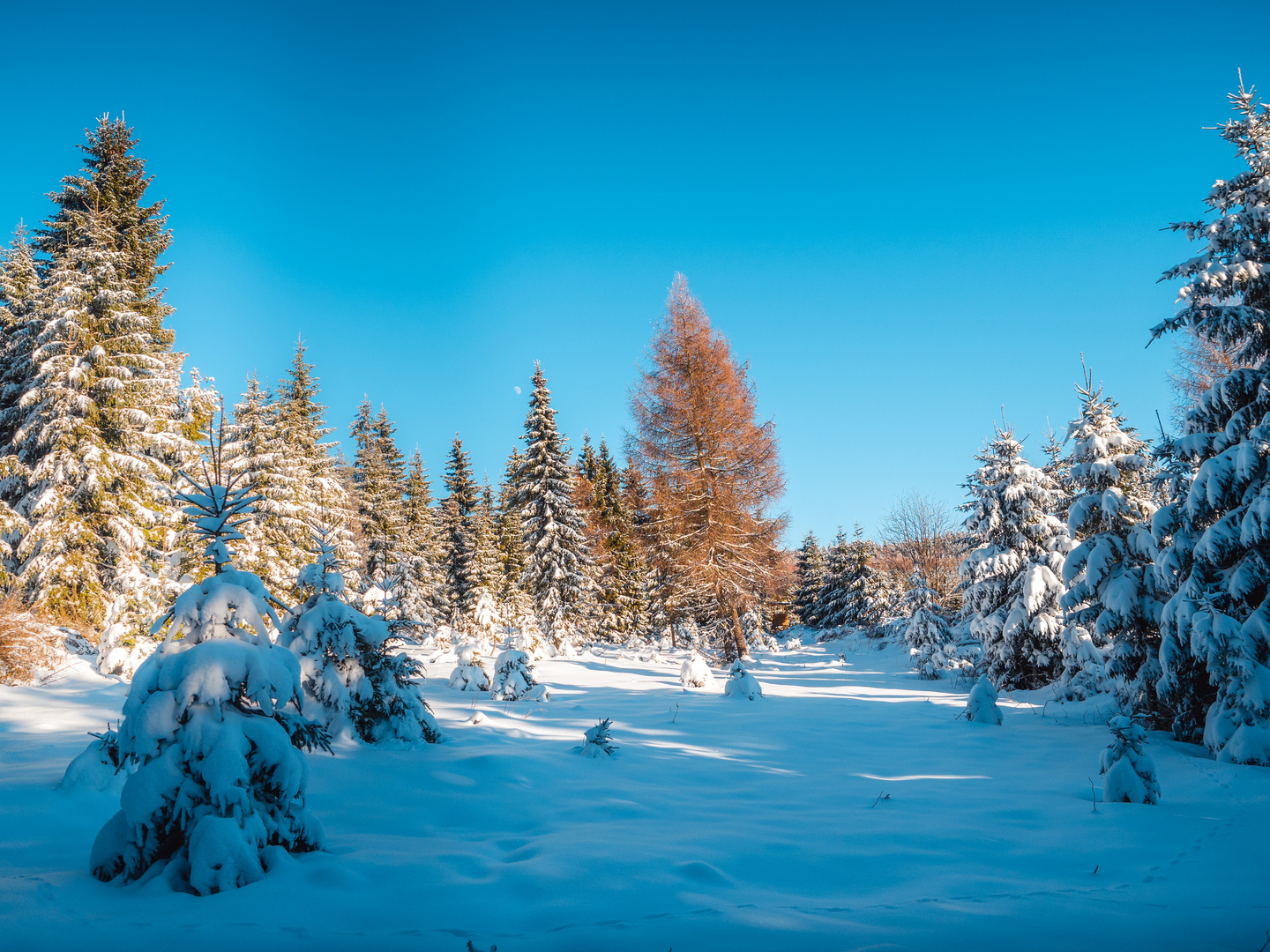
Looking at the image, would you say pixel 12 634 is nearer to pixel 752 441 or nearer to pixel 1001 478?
pixel 752 441

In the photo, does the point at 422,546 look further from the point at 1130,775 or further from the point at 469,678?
the point at 1130,775

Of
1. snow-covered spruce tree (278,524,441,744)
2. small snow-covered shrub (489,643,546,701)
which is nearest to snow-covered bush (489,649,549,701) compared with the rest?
small snow-covered shrub (489,643,546,701)

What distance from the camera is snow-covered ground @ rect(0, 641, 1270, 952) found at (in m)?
3.30

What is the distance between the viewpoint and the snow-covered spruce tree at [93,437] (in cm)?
1535

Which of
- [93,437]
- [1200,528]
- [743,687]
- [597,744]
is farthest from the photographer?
[93,437]

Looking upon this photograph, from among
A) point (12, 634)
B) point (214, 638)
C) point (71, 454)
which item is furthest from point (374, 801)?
point (71, 454)

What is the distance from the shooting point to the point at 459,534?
34000 mm

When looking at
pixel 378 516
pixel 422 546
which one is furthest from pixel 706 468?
pixel 422 546

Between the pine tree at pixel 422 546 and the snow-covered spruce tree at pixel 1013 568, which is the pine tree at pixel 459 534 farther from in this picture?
the snow-covered spruce tree at pixel 1013 568

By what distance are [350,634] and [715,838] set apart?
162 inches

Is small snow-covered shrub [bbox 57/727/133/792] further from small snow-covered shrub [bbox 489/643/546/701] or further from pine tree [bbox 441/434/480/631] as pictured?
pine tree [bbox 441/434/480/631]

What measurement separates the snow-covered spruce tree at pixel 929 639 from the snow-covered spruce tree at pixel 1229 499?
31.6ft

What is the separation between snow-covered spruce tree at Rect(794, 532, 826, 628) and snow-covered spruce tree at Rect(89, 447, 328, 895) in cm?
4654

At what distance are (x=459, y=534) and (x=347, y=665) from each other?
91.5ft
